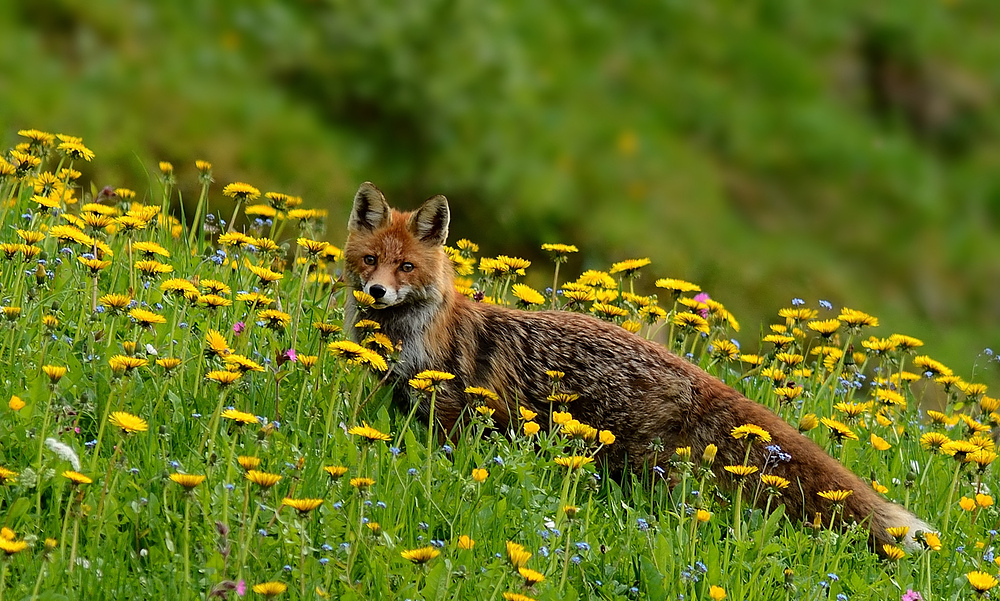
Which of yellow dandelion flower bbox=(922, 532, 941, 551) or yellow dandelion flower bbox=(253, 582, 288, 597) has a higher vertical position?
yellow dandelion flower bbox=(922, 532, 941, 551)

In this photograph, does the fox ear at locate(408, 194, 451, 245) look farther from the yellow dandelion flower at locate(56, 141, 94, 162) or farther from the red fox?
the yellow dandelion flower at locate(56, 141, 94, 162)

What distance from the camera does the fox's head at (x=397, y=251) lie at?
5.56 meters

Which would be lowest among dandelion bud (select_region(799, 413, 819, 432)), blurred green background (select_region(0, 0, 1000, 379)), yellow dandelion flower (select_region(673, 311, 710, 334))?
dandelion bud (select_region(799, 413, 819, 432))

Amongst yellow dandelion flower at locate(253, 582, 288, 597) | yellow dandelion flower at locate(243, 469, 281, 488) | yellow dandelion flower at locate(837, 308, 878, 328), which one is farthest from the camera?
yellow dandelion flower at locate(837, 308, 878, 328)

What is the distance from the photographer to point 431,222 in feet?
19.0

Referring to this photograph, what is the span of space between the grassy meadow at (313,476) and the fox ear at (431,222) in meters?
0.39

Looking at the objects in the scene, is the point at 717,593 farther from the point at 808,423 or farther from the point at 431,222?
the point at 431,222

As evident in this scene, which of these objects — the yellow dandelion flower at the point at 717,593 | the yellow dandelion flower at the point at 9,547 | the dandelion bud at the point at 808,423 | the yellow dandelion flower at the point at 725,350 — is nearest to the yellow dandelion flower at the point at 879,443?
the dandelion bud at the point at 808,423

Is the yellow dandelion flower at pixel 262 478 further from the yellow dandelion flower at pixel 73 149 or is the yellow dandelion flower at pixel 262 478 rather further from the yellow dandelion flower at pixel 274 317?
the yellow dandelion flower at pixel 73 149

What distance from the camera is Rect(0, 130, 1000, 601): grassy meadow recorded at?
3732 millimetres

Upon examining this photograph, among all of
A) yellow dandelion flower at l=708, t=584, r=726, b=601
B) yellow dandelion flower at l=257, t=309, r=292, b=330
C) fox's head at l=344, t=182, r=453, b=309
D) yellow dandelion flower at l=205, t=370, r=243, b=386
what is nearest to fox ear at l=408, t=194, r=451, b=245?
fox's head at l=344, t=182, r=453, b=309

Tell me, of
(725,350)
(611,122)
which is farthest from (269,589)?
(611,122)

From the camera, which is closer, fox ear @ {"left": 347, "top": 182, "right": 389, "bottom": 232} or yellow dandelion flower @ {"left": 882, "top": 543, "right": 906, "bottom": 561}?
yellow dandelion flower @ {"left": 882, "top": 543, "right": 906, "bottom": 561}

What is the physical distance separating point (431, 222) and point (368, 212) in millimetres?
322
